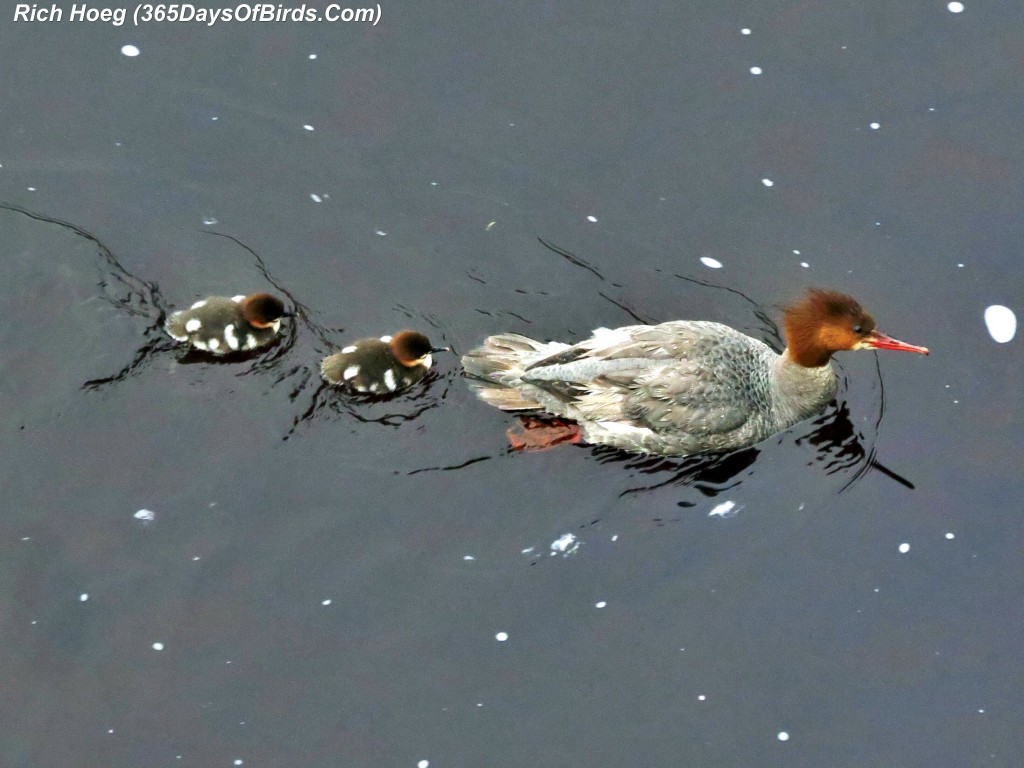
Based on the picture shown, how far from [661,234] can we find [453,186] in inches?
46.6

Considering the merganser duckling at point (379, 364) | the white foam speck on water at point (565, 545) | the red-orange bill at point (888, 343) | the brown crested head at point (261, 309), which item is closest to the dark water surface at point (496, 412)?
the white foam speck on water at point (565, 545)

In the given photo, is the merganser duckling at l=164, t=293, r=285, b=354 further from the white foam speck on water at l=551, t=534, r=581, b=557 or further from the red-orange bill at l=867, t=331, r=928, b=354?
the red-orange bill at l=867, t=331, r=928, b=354

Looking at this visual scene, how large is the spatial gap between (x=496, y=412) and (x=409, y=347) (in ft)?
1.84

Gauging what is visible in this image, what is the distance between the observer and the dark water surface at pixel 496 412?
18.2 feet

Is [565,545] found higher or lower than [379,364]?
lower

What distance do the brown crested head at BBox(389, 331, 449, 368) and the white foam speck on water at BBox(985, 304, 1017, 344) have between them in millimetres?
2958

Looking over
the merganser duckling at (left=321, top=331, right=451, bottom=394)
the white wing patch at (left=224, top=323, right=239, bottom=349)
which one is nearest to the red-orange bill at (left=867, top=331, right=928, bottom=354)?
the merganser duckling at (left=321, top=331, right=451, bottom=394)

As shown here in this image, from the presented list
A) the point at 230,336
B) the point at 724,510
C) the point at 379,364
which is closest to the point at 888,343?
the point at 724,510

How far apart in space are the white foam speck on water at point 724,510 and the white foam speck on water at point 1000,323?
69.8 inches

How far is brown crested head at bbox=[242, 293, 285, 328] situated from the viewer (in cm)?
620

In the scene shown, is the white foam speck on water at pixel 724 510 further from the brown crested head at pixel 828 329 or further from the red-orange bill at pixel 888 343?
the red-orange bill at pixel 888 343

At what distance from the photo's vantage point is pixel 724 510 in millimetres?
6102

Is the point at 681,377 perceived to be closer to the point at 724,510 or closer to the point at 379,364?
the point at 724,510

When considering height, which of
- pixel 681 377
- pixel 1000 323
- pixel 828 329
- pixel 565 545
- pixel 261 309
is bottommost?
pixel 565 545
